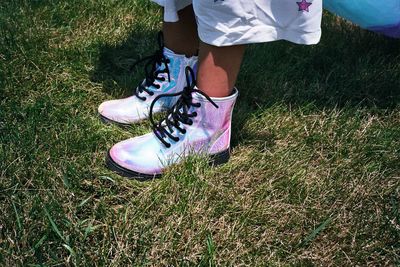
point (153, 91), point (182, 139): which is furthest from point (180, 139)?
point (153, 91)

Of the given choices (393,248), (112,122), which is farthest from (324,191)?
(112,122)

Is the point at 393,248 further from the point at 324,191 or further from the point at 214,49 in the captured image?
the point at 214,49

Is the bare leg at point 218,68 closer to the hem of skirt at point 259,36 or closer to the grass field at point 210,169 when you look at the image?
the hem of skirt at point 259,36

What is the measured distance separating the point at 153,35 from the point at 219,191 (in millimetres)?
853

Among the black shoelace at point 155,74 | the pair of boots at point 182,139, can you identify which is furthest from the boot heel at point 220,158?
the black shoelace at point 155,74

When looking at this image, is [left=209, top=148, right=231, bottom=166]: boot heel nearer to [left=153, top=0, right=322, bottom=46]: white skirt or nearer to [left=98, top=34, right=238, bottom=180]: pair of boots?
[left=98, top=34, right=238, bottom=180]: pair of boots

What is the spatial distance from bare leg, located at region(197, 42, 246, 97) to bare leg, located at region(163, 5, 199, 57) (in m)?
0.24

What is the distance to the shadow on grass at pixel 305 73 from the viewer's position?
1.48 metres

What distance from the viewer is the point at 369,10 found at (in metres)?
1.46

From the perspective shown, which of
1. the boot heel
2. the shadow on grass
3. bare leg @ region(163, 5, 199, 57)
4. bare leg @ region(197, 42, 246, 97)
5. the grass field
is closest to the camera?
the grass field

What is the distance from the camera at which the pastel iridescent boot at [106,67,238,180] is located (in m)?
1.12

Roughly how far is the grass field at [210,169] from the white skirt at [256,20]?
29 centimetres

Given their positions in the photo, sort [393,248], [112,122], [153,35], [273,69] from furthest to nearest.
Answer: [153,35] → [273,69] → [112,122] → [393,248]

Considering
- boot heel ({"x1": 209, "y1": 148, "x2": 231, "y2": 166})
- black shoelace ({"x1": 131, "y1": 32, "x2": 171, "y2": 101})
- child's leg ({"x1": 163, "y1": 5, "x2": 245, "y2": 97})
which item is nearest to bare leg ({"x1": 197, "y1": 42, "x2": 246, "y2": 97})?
child's leg ({"x1": 163, "y1": 5, "x2": 245, "y2": 97})
